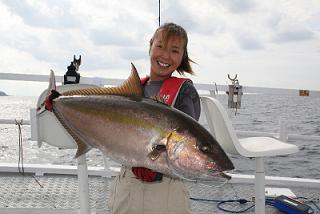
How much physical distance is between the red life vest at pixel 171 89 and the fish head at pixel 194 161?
63 cm

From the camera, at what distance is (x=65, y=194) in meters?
4.82

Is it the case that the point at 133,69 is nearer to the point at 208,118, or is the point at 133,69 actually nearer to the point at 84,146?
the point at 84,146

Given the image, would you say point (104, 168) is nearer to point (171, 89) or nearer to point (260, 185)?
point (260, 185)

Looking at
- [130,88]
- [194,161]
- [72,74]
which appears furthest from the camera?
[72,74]

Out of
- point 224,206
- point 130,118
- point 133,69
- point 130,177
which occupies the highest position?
point 133,69

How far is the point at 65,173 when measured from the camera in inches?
223

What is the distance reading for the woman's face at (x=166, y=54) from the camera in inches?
101

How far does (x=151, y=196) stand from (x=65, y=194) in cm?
259

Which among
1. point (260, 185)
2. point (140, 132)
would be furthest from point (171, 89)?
point (260, 185)

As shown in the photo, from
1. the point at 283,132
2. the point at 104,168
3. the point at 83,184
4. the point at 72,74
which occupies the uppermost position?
the point at 72,74

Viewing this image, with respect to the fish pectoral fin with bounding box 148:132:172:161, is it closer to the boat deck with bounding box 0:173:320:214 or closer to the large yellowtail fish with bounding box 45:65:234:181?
the large yellowtail fish with bounding box 45:65:234:181

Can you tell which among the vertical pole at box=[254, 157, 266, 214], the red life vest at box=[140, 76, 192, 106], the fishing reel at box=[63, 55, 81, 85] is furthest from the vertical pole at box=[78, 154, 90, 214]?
the vertical pole at box=[254, 157, 266, 214]

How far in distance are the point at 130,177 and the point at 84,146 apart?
1.67 ft

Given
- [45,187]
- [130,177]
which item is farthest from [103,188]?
[130,177]
